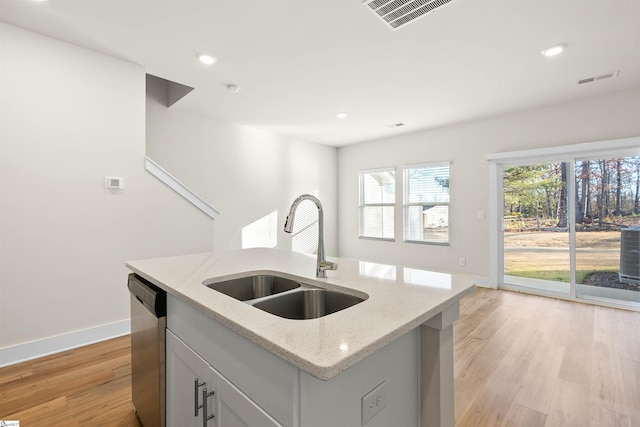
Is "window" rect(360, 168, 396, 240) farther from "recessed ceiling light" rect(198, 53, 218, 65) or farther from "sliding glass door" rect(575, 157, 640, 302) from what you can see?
"recessed ceiling light" rect(198, 53, 218, 65)

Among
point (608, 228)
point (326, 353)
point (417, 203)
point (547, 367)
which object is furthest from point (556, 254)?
point (326, 353)

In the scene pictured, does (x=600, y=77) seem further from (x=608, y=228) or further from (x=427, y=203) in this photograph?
(x=427, y=203)

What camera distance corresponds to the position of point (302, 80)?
127 inches

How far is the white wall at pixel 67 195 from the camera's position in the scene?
2275 millimetres

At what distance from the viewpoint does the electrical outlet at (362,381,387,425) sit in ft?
2.69

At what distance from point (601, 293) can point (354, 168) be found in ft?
14.3

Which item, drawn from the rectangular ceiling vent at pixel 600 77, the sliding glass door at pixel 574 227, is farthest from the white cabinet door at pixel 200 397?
the sliding glass door at pixel 574 227

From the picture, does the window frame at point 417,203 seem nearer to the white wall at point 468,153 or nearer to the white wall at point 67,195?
the white wall at point 468,153

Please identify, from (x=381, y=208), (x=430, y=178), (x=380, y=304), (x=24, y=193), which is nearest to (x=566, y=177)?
(x=430, y=178)

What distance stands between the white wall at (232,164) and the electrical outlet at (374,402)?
4028 millimetres

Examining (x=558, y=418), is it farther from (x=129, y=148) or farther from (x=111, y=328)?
(x=129, y=148)

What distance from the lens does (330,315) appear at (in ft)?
2.89

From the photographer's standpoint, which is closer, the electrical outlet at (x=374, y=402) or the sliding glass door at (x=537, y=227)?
the electrical outlet at (x=374, y=402)

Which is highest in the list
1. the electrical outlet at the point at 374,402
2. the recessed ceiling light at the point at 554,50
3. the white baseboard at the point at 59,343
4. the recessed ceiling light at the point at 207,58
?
the recessed ceiling light at the point at 207,58
